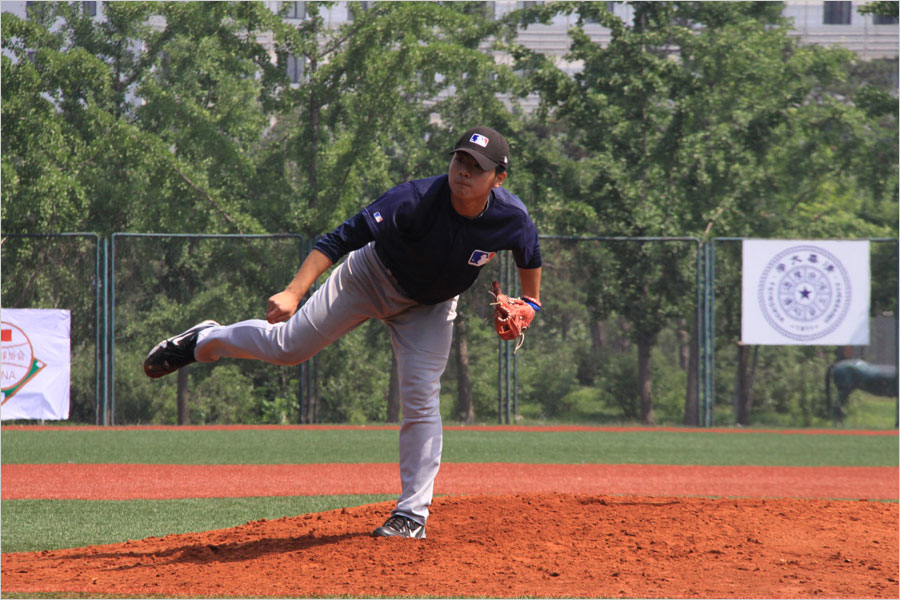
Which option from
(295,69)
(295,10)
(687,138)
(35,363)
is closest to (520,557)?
(35,363)

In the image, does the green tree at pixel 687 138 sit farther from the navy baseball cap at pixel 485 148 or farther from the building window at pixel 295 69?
the building window at pixel 295 69

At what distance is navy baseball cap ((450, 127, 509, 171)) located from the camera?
13.7ft

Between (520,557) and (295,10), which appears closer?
(520,557)

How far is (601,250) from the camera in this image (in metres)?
16.9

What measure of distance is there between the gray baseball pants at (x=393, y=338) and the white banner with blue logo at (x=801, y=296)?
11774 mm

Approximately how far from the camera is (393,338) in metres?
4.84

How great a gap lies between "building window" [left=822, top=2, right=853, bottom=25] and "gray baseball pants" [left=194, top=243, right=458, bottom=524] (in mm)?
41360

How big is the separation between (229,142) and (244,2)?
285 centimetres

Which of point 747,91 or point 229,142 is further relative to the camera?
point 747,91

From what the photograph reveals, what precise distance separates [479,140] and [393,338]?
116 centimetres

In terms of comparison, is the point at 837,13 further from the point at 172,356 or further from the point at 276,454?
the point at 172,356

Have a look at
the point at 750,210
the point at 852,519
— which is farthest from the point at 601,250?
the point at 852,519

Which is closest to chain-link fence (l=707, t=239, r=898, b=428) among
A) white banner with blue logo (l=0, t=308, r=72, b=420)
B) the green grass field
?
the green grass field

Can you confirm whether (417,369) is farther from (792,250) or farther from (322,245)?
(792,250)
